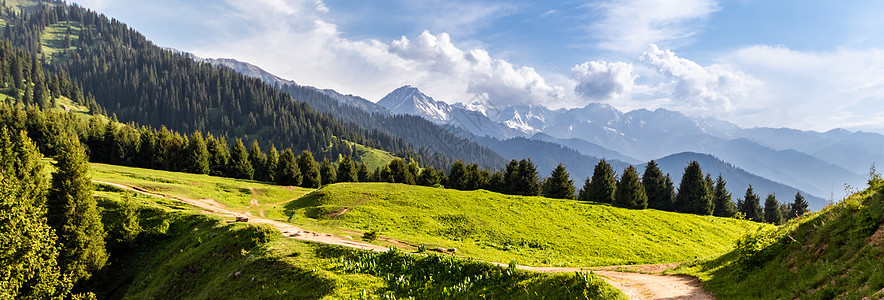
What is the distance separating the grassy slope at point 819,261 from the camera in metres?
10.7

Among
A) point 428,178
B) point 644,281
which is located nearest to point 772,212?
point 428,178

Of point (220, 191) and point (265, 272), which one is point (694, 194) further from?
point (220, 191)

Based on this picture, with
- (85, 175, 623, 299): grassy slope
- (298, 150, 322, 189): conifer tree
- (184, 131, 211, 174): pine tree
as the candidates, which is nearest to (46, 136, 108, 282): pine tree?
(85, 175, 623, 299): grassy slope

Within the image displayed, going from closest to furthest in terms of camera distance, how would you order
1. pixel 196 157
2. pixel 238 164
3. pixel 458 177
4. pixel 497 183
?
pixel 196 157, pixel 238 164, pixel 497 183, pixel 458 177

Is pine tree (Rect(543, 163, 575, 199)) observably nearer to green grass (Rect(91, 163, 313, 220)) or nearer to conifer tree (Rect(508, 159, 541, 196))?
conifer tree (Rect(508, 159, 541, 196))

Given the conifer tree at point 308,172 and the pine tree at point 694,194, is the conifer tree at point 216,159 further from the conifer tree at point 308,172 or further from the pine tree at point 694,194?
the pine tree at point 694,194

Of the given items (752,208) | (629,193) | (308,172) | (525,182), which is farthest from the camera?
(752,208)

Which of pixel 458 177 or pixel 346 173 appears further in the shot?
pixel 346 173

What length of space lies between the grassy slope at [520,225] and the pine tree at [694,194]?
2231 centimetres

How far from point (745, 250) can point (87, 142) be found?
117m

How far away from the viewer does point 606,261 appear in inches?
1187

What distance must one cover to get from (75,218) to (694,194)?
9632cm

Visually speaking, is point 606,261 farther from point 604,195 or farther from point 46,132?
point 46,132

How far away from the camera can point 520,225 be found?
40.0 m
